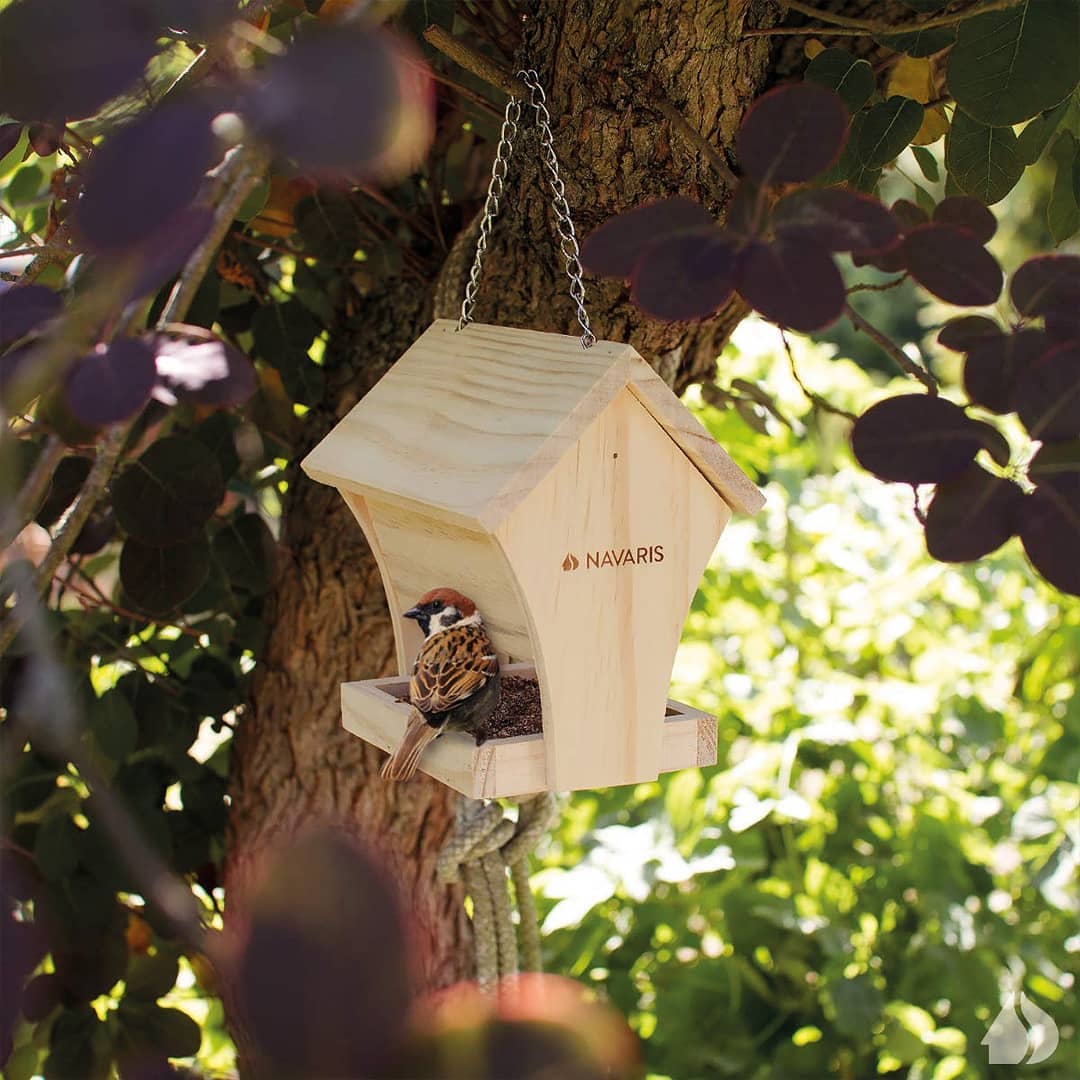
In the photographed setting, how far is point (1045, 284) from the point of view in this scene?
798 millimetres

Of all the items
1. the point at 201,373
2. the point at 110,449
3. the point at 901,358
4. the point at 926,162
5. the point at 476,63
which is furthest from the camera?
the point at 926,162

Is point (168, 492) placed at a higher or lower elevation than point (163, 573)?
higher

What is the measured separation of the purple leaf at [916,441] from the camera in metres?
0.75

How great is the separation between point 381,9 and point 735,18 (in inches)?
21.0

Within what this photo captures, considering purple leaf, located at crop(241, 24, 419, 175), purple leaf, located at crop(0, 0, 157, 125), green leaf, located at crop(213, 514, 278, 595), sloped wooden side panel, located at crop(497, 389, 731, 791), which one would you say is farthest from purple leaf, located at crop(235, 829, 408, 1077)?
green leaf, located at crop(213, 514, 278, 595)

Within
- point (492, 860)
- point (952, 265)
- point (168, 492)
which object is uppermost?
point (952, 265)

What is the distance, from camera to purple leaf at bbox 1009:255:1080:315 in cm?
79

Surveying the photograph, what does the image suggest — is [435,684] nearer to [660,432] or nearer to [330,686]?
[660,432]

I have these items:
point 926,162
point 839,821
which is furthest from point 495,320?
point 839,821

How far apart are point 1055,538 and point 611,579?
433mm

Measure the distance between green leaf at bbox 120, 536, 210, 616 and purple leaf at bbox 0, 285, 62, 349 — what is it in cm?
67

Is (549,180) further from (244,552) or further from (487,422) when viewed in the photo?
(244,552)

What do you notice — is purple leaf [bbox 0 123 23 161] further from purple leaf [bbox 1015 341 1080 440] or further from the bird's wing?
purple leaf [bbox 1015 341 1080 440]

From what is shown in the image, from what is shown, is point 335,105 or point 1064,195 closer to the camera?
point 335,105
